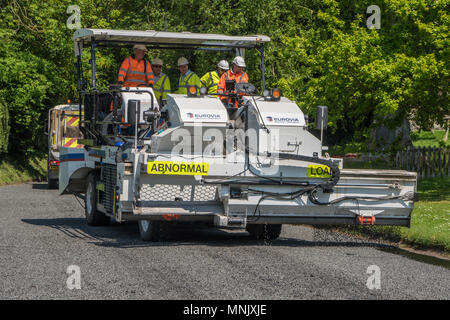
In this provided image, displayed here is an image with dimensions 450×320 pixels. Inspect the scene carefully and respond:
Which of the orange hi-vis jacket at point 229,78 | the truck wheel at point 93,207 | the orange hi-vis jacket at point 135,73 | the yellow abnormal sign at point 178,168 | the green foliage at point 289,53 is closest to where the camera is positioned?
the yellow abnormal sign at point 178,168

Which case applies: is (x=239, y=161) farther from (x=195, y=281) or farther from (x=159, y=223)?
(x=195, y=281)

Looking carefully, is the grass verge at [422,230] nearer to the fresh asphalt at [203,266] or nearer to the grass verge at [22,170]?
the fresh asphalt at [203,266]

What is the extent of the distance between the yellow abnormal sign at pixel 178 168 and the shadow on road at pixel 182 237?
3.98 feet

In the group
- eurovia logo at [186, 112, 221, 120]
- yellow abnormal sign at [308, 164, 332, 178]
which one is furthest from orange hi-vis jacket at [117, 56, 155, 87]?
yellow abnormal sign at [308, 164, 332, 178]

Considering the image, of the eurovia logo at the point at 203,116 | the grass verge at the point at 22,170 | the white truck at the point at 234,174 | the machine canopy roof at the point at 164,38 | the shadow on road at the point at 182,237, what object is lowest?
the grass verge at the point at 22,170

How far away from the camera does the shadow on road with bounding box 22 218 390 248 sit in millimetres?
11867

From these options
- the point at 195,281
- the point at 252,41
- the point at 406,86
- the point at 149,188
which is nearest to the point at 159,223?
the point at 149,188

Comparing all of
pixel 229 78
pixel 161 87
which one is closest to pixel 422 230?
pixel 229 78

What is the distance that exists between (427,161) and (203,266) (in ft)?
66.0

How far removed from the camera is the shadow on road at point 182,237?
11867mm

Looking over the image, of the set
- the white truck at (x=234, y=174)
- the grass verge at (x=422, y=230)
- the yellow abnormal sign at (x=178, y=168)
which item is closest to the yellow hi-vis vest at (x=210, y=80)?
the white truck at (x=234, y=174)

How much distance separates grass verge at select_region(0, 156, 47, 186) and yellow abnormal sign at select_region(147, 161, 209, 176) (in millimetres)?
18926

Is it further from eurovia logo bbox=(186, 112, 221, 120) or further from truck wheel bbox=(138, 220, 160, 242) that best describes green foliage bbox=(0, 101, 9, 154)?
eurovia logo bbox=(186, 112, 221, 120)

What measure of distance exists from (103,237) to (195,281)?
4287 millimetres
